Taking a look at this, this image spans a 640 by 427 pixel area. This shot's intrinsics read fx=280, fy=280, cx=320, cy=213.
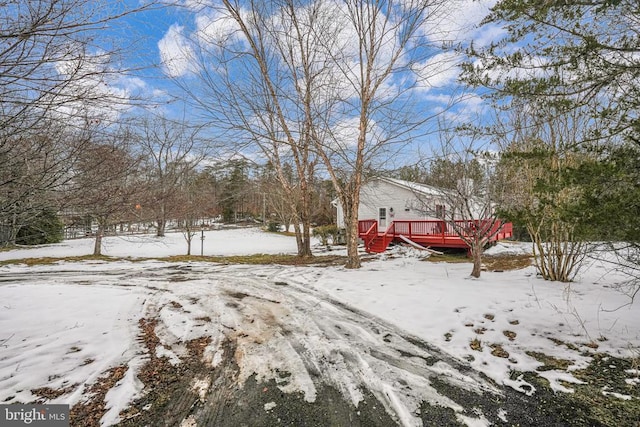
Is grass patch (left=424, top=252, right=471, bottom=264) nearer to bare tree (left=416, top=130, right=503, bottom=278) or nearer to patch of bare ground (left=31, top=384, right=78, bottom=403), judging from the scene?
bare tree (left=416, top=130, right=503, bottom=278)

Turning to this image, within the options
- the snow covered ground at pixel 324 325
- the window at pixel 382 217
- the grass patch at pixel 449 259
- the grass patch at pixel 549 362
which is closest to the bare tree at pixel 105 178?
the snow covered ground at pixel 324 325

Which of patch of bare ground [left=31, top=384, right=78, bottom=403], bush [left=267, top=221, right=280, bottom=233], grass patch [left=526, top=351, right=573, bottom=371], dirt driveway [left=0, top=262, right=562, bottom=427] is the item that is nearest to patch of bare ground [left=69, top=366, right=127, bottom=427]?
dirt driveway [left=0, top=262, right=562, bottom=427]

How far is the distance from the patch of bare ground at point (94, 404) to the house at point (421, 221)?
629 cm

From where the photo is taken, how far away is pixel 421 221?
13117mm

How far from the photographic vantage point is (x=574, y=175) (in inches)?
98.8

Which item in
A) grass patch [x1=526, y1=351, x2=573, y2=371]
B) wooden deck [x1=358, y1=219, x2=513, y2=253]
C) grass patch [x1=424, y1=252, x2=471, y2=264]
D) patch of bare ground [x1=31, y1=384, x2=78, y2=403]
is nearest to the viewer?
patch of bare ground [x1=31, y1=384, x2=78, y2=403]

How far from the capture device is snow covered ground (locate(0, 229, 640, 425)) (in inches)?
103

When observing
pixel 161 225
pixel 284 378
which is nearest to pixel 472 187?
pixel 284 378

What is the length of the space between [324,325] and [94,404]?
2.51 meters

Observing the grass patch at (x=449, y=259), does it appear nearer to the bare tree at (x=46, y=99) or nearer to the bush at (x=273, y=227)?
Answer: the bare tree at (x=46, y=99)

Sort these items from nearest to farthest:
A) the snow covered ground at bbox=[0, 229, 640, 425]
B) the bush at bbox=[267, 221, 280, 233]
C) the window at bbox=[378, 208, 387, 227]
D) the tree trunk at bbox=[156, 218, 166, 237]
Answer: the snow covered ground at bbox=[0, 229, 640, 425] → the tree trunk at bbox=[156, 218, 166, 237] → the window at bbox=[378, 208, 387, 227] → the bush at bbox=[267, 221, 280, 233]

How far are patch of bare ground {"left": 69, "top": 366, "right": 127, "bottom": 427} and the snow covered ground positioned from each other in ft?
0.21

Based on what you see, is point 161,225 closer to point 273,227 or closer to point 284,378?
point 273,227

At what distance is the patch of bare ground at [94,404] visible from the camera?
81.4 inches
